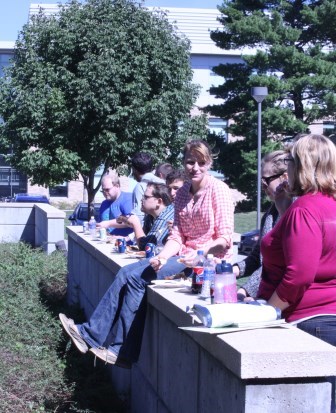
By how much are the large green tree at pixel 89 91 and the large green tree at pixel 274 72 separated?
7184 mm

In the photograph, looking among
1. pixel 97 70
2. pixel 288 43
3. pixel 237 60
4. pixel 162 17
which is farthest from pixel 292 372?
pixel 237 60

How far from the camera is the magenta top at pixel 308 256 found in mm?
3461

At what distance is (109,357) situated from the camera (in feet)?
17.6

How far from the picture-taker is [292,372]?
3.18m

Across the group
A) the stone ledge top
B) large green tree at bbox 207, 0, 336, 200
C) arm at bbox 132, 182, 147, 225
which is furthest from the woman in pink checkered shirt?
large green tree at bbox 207, 0, 336, 200

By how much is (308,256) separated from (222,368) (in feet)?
2.14

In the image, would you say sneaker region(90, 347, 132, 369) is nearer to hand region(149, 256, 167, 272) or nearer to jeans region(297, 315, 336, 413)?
hand region(149, 256, 167, 272)

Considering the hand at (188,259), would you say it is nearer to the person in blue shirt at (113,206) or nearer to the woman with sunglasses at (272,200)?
the woman with sunglasses at (272,200)

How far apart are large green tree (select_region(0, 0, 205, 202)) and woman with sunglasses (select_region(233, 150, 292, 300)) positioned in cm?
1925

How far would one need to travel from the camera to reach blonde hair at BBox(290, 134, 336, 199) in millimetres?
3621

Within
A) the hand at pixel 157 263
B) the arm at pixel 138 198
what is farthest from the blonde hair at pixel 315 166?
the arm at pixel 138 198

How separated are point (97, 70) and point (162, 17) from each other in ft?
13.9

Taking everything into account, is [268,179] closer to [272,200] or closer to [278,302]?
[272,200]

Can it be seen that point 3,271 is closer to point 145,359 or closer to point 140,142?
point 145,359
